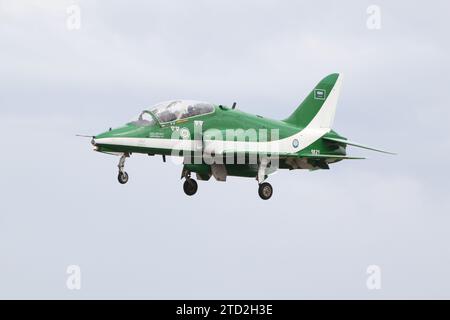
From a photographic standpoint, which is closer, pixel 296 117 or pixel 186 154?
pixel 186 154

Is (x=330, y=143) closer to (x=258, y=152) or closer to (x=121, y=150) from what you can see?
(x=258, y=152)

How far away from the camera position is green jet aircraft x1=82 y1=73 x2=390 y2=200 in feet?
169

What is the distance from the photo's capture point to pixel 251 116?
54.7 metres

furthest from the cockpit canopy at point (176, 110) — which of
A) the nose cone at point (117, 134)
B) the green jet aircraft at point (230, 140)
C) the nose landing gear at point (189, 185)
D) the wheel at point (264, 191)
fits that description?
the wheel at point (264, 191)

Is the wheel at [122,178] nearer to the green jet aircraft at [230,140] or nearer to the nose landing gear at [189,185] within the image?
the green jet aircraft at [230,140]

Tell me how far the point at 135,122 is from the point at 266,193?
656cm

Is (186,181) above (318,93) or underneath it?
underneath

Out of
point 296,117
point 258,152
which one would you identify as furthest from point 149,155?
point 296,117

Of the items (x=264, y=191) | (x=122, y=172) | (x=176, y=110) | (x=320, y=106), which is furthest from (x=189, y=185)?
(x=320, y=106)

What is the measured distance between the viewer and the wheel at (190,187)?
5497 cm

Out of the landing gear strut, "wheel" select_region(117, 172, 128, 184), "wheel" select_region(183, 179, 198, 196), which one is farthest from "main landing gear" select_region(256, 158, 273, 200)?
"wheel" select_region(117, 172, 128, 184)

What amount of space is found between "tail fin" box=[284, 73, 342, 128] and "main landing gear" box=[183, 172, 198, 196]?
5.31m

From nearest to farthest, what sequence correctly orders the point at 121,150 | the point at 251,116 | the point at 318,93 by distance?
the point at 121,150, the point at 251,116, the point at 318,93

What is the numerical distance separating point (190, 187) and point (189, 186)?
0.19 feet
